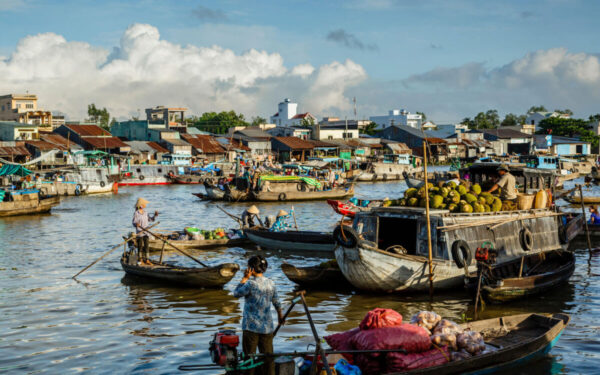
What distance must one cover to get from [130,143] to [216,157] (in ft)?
29.9

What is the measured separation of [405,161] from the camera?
62.3 metres

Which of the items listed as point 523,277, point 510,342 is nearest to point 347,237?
point 523,277

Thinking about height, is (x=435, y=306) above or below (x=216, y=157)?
below

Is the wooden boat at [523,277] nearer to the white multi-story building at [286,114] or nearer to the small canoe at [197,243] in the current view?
the small canoe at [197,243]

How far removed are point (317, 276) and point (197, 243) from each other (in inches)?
249

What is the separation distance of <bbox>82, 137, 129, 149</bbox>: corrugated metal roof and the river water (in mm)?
39358

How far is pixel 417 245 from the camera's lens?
42.7 feet

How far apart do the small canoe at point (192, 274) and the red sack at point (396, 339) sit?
5672 millimetres

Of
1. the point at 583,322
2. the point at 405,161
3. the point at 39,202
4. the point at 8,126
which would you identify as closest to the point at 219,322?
the point at 583,322

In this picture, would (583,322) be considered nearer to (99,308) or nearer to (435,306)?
(435,306)

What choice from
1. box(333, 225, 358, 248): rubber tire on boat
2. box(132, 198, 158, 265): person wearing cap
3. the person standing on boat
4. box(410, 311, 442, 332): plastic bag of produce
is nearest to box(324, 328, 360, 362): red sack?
box(410, 311, 442, 332): plastic bag of produce

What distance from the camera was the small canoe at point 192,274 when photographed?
A: 42.9 feet

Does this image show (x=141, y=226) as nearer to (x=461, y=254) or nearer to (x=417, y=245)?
(x=417, y=245)

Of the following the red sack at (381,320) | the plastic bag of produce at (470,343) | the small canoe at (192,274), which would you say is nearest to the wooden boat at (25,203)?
the small canoe at (192,274)
